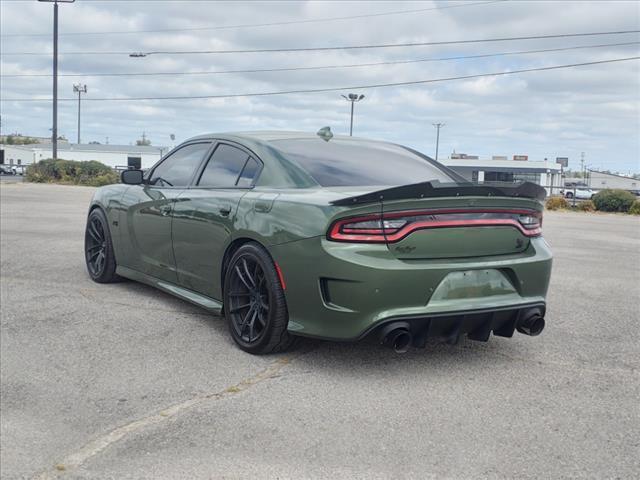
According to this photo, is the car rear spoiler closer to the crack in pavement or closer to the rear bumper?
the rear bumper

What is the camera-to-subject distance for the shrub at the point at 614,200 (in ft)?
88.3

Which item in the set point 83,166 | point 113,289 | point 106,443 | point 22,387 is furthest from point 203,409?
point 83,166

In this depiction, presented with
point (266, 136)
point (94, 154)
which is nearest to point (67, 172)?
point (266, 136)

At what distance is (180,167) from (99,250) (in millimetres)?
1694

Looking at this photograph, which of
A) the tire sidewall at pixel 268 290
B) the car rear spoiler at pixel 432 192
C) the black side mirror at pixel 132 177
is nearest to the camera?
the car rear spoiler at pixel 432 192

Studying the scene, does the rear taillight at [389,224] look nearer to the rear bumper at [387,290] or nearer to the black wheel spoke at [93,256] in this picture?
the rear bumper at [387,290]

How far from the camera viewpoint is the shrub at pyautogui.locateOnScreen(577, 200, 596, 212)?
1088 inches

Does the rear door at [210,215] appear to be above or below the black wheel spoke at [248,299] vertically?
above

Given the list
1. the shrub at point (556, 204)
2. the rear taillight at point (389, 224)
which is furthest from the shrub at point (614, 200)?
the rear taillight at point (389, 224)

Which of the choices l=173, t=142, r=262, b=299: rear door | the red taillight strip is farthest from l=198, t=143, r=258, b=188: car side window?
the red taillight strip

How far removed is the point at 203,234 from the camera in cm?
507

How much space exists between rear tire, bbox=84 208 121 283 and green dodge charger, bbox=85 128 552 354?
5.11 ft

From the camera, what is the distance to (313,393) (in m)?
3.90

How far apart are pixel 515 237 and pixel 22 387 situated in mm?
3078
